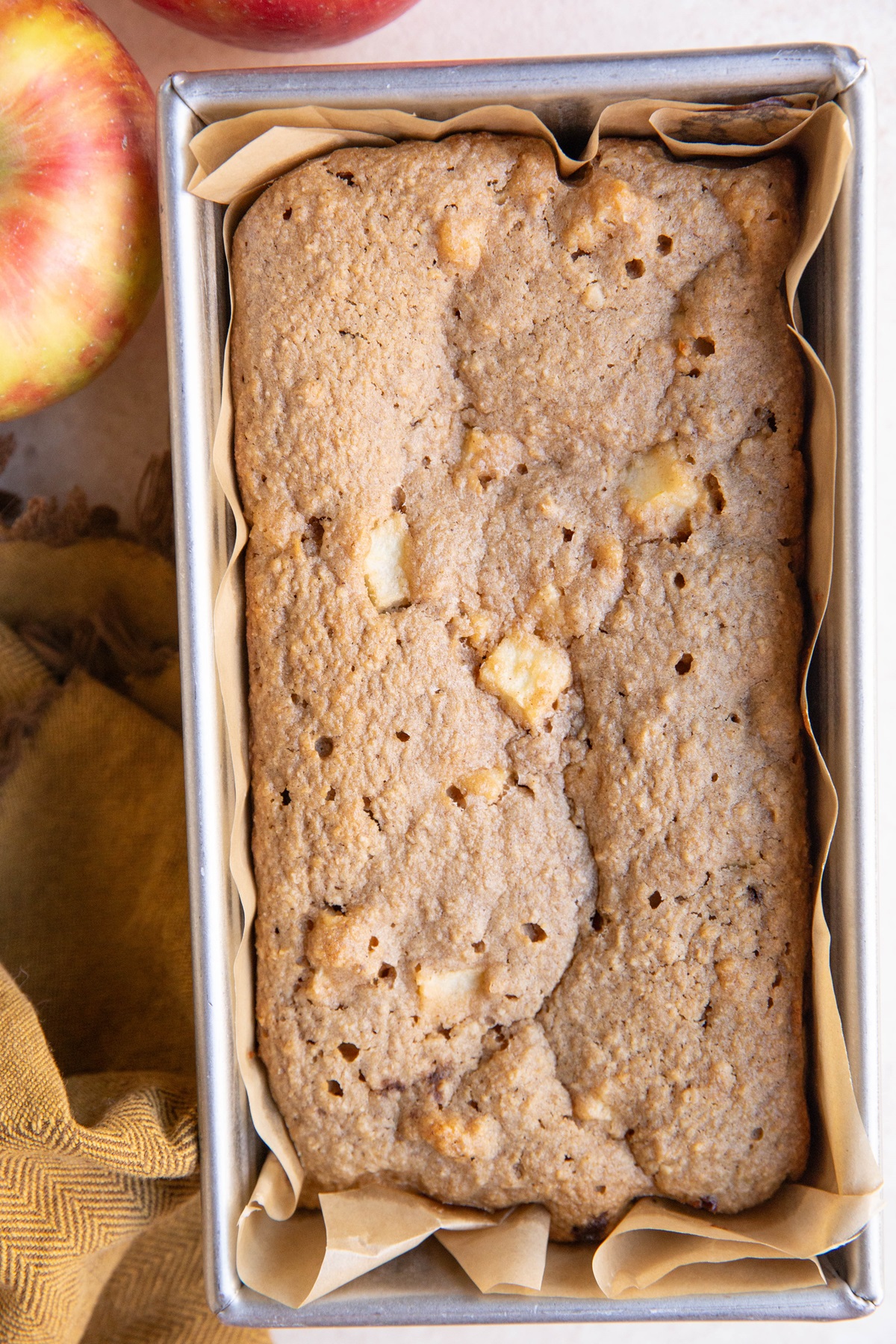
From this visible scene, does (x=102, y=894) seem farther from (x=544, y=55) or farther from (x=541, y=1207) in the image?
(x=544, y=55)

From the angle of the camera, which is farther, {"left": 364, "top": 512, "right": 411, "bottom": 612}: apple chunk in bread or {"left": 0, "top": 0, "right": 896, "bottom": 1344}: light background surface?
{"left": 0, "top": 0, "right": 896, "bottom": 1344}: light background surface

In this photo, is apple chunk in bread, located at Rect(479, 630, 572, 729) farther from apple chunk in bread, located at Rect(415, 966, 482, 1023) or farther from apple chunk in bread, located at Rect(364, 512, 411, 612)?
apple chunk in bread, located at Rect(415, 966, 482, 1023)

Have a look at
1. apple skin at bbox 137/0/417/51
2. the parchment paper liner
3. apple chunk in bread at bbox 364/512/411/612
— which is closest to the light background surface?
apple skin at bbox 137/0/417/51

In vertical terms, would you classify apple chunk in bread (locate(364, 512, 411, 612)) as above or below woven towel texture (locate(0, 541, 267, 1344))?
above

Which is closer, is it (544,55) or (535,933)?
(535,933)

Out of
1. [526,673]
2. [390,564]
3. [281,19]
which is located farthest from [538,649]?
[281,19]

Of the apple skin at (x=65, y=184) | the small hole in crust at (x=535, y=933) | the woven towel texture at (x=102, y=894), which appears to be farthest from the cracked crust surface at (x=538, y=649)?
the woven towel texture at (x=102, y=894)

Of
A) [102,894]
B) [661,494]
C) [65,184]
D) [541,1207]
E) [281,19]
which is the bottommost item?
[541,1207]
